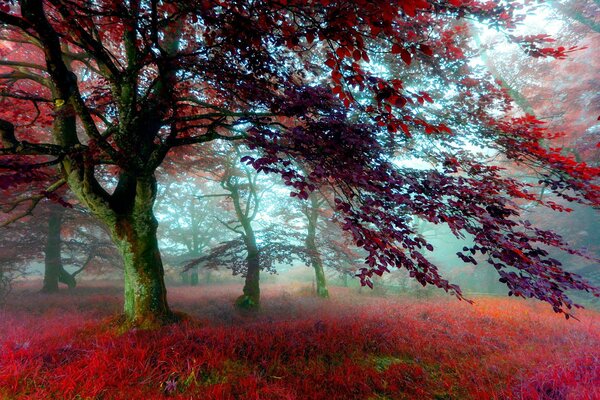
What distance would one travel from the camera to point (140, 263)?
635cm

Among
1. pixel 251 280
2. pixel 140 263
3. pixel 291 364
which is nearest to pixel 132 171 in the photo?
pixel 140 263

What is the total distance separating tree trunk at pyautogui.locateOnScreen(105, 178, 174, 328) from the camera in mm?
6250

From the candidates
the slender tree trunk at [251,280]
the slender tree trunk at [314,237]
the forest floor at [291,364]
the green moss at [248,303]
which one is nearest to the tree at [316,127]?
the forest floor at [291,364]

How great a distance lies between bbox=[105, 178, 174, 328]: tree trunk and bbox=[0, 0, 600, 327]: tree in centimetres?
3

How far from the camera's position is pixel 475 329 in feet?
30.7

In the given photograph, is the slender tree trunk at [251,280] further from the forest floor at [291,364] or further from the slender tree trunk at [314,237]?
the forest floor at [291,364]

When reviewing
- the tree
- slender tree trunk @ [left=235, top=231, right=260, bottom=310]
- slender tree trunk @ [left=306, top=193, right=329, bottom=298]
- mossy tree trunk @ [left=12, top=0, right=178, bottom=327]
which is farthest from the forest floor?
slender tree trunk @ [left=306, top=193, right=329, bottom=298]

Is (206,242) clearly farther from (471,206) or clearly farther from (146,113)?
(471,206)

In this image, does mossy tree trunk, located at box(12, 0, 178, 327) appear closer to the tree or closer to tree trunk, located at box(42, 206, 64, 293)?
the tree

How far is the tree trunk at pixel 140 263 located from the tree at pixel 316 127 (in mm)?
27

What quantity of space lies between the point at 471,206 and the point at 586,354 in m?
6.50

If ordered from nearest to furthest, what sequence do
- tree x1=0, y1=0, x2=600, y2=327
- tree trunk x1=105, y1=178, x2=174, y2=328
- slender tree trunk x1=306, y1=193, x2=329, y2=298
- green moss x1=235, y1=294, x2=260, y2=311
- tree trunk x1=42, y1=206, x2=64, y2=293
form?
tree x1=0, y1=0, x2=600, y2=327 < tree trunk x1=105, y1=178, x2=174, y2=328 < green moss x1=235, y1=294, x2=260, y2=311 < tree trunk x1=42, y1=206, x2=64, y2=293 < slender tree trunk x1=306, y1=193, x2=329, y2=298

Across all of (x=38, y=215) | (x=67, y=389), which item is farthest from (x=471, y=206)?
(x=38, y=215)

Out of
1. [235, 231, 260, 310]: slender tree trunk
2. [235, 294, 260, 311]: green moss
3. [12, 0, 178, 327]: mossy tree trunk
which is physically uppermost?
[12, 0, 178, 327]: mossy tree trunk
